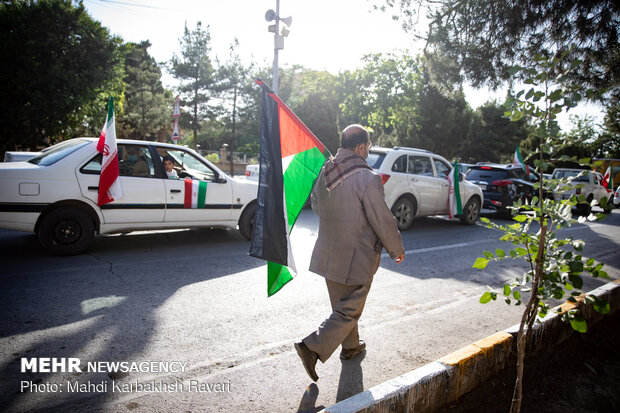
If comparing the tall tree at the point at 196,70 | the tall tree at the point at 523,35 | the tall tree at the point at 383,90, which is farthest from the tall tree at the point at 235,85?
the tall tree at the point at 523,35

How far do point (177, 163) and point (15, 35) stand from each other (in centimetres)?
1258

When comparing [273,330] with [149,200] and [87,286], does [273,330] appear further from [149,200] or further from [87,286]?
[149,200]

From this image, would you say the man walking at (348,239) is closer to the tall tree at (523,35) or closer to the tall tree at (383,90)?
the tall tree at (523,35)

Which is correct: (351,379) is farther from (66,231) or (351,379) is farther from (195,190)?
(66,231)

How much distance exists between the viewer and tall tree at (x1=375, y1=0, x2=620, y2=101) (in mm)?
Result: 5793

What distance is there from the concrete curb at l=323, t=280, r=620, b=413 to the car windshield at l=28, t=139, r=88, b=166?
5.59 metres

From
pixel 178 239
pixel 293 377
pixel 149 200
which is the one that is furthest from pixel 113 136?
pixel 293 377

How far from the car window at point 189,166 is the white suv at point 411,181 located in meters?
3.69

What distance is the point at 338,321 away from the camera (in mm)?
2975

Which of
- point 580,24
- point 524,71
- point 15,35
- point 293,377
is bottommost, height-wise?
point 293,377

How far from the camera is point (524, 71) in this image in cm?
245

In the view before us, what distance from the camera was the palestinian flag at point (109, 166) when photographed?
597 cm

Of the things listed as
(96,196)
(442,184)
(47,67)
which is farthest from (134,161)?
(47,67)

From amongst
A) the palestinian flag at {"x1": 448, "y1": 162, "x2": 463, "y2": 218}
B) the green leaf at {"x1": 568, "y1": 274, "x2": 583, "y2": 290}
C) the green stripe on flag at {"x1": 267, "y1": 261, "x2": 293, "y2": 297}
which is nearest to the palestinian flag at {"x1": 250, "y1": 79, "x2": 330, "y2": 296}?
the green stripe on flag at {"x1": 267, "y1": 261, "x2": 293, "y2": 297}
